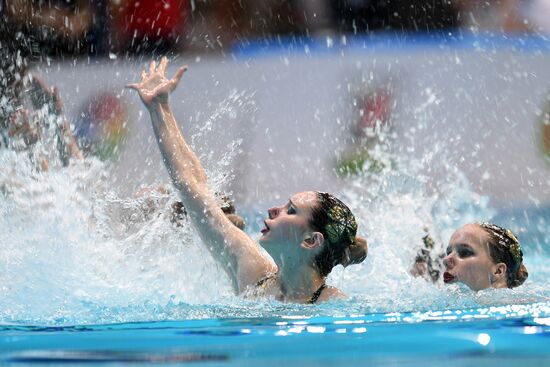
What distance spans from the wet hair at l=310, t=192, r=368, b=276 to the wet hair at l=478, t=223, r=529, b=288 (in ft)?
1.71

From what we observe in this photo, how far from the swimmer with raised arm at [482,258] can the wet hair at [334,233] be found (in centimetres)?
38

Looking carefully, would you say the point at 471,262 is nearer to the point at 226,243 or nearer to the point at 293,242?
the point at 293,242

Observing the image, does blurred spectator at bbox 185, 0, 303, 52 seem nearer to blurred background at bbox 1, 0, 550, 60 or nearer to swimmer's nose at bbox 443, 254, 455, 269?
blurred background at bbox 1, 0, 550, 60

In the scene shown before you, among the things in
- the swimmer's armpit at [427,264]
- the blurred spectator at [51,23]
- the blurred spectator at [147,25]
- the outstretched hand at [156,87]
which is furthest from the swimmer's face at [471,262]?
the blurred spectator at [51,23]

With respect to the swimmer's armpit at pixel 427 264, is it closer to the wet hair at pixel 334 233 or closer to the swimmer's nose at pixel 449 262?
the swimmer's nose at pixel 449 262

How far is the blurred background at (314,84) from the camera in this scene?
591 centimetres

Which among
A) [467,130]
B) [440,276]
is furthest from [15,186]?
[467,130]

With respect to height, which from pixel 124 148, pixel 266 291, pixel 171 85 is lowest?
pixel 124 148

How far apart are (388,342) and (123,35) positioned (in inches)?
198

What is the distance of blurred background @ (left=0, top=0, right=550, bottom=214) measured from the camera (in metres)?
5.91

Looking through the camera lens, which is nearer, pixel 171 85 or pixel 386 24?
pixel 171 85

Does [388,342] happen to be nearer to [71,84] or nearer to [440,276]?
[440,276]

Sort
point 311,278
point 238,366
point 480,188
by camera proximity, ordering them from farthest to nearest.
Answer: point 480,188
point 311,278
point 238,366

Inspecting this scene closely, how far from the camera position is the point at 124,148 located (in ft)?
20.2
